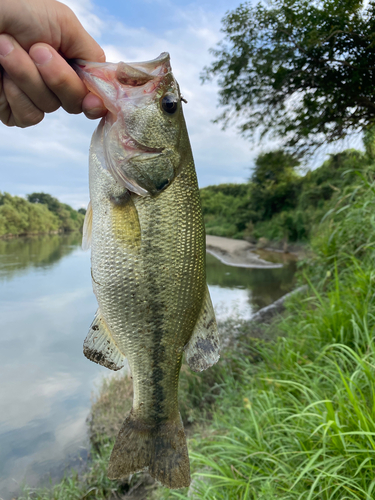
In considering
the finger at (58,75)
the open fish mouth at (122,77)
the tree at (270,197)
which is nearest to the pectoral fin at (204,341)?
the open fish mouth at (122,77)

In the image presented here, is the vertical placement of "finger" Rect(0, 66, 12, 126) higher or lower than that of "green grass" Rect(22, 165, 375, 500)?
higher

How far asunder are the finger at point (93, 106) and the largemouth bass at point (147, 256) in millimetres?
57

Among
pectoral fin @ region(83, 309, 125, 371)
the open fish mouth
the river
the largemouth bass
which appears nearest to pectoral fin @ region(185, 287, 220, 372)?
the largemouth bass

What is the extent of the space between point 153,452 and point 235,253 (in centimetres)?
2677

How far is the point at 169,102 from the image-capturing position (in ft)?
4.57

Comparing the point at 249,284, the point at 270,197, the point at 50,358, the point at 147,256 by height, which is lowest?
the point at 50,358

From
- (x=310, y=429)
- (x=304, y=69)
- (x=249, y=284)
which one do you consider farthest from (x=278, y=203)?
(x=310, y=429)

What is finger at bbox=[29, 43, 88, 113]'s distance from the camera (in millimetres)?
1265

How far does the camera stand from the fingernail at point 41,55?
1.26m

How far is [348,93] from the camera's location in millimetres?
10664

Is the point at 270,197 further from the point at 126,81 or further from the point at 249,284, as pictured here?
the point at 126,81

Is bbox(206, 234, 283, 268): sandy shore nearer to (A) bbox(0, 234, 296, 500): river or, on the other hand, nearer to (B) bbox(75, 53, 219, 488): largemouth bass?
(A) bbox(0, 234, 296, 500): river

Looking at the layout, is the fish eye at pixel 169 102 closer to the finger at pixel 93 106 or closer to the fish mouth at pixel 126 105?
the fish mouth at pixel 126 105

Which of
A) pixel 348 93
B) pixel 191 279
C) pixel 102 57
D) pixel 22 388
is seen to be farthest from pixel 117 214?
pixel 348 93
